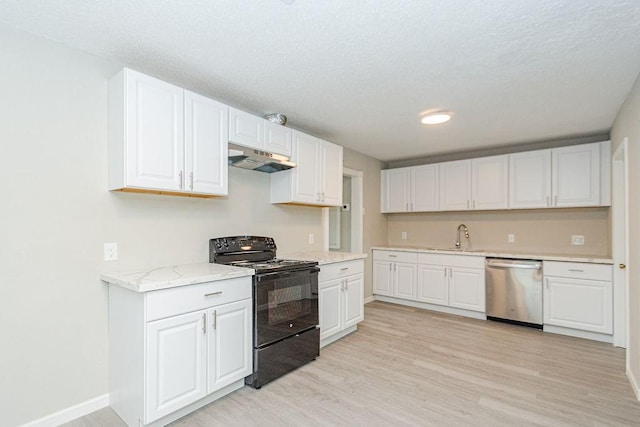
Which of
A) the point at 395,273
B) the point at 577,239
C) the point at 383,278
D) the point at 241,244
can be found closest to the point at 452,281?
the point at 395,273

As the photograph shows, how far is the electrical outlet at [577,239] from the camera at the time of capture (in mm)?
4082

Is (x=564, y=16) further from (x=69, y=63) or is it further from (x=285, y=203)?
(x=69, y=63)

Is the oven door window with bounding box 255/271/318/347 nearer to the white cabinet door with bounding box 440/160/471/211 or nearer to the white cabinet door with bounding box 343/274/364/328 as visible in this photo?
the white cabinet door with bounding box 343/274/364/328

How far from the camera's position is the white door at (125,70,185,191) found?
2.09 m

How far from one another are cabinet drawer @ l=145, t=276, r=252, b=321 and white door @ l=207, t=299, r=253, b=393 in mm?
64

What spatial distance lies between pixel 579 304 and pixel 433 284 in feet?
5.32

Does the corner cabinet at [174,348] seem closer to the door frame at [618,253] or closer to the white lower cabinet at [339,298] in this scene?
the white lower cabinet at [339,298]

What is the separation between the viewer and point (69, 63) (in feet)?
6.83

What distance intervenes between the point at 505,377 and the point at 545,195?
8.12 ft

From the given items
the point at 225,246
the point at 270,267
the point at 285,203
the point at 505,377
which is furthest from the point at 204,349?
the point at 505,377

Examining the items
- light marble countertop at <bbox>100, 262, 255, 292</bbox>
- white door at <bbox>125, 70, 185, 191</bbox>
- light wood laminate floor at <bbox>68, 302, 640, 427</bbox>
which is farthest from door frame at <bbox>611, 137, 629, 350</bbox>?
white door at <bbox>125, 70, 185, 191</bbox>

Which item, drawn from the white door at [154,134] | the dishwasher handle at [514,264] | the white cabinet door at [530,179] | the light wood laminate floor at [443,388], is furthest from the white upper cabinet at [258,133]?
the white cabinet door at [530,179]

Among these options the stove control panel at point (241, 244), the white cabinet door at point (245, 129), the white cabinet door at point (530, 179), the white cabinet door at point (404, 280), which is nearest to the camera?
the white cabinet door at point (245, 129)

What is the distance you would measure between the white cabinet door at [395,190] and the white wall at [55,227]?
12.6 feet
